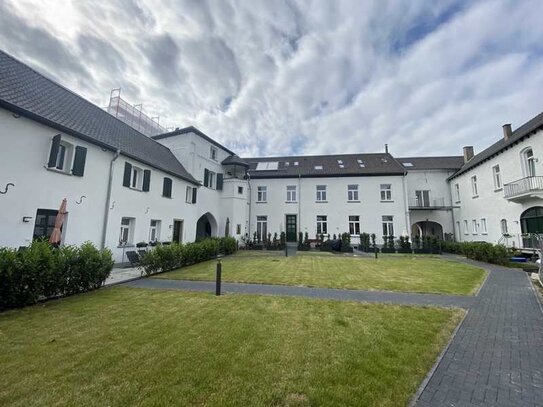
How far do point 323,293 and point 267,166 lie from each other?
22.0m

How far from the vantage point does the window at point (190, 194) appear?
61.6ft

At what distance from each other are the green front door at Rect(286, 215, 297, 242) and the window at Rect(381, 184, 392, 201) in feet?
28.9

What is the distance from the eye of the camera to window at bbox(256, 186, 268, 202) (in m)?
26.0

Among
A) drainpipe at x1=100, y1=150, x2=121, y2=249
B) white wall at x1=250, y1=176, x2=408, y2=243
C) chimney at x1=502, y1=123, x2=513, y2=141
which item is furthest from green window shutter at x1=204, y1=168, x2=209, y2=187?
chimney at x1=502, y1=123, x2=513, y2=141

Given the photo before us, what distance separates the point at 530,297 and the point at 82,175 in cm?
1589

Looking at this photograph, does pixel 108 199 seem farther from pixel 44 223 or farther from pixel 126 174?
pixel 44 223

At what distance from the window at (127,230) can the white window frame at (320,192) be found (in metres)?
16.9

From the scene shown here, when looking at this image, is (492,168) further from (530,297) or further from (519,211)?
(530,297)

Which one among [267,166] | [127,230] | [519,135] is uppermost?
[267,166]

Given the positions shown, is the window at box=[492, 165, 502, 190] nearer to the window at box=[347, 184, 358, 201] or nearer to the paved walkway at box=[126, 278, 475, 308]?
the window at box=[347, 184, 358, 201]

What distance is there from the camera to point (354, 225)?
24453 millimetres

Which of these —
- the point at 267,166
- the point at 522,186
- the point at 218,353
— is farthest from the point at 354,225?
the point at 218,353

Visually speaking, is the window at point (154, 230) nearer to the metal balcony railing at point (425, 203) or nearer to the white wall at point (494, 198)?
the white wall at point (494, 198)

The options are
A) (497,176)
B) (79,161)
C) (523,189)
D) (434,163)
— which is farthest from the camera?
(434,163)
